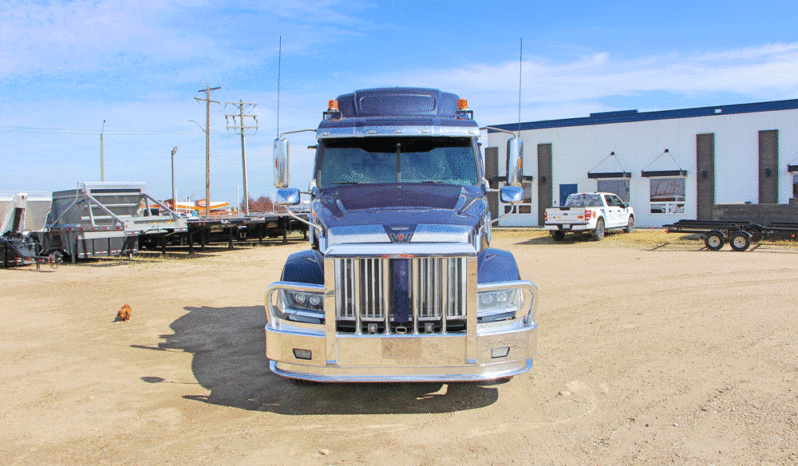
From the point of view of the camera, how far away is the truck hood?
4148mm

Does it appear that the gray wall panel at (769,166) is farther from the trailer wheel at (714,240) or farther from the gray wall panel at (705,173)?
the trailer wheel at (714,240)

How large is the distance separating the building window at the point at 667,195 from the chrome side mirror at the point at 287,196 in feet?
90.2

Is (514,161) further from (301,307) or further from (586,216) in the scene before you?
(586,216)

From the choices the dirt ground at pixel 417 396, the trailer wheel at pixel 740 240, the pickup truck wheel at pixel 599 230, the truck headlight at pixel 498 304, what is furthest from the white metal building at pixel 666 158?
the truck headlight at pixel 498 304

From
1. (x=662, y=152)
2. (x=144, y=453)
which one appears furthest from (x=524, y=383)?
(x=662, y=152)

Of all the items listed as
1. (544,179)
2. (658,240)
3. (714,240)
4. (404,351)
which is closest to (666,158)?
(544,179)

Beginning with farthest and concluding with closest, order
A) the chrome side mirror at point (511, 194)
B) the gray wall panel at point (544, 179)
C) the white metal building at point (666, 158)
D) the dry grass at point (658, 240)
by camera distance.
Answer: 1. the gray wall panel at point (544, 179)
2. the white metal building at point (666, 158)
3. the dry grass at point (658, 240)
4. the chrome side mirror at point (511, 194)

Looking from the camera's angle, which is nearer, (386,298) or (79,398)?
(386,298)

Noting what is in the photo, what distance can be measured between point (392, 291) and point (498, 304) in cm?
86

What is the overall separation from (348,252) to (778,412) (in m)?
3.39

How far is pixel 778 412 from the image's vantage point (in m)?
4.08

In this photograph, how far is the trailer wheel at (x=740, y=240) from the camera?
16.2 metres

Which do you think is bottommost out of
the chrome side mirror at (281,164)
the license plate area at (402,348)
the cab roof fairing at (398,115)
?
the license plate area at (402,348)

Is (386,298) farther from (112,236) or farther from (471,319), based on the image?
(112,236)
